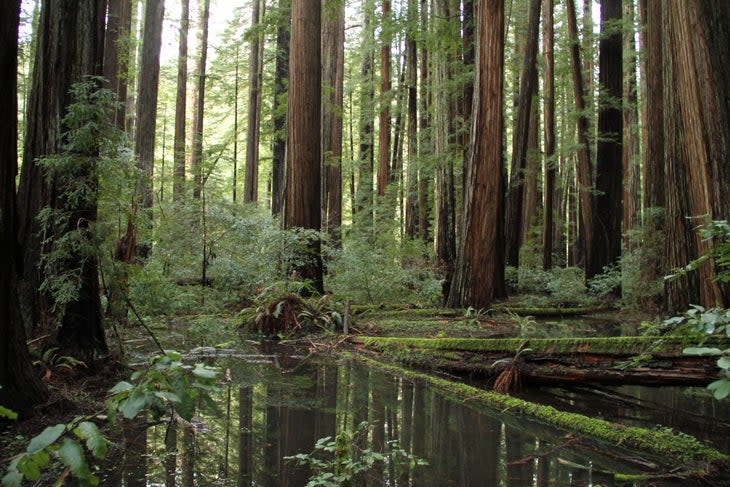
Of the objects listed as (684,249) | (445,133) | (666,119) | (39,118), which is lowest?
(684,249)

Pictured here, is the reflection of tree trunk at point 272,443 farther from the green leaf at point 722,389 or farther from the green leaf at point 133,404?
the green leaf at point 722,389

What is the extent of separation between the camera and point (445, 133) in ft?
46.4

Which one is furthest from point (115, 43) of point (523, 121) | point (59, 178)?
point (523, 121)

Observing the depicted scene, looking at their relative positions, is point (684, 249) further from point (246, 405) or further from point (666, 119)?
point (246, 405)

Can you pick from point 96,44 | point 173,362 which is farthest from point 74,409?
point 96,44

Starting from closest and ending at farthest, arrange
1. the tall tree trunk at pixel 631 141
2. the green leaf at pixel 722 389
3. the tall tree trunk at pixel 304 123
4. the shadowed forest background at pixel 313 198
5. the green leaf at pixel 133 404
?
the green leaf at pixel 133 404
the green leaf at pixel 722 389
the shadowed forest background at pixel 313 198
the tall tree trunk at pixel 304 123
the tall tree trunk at pixel 631 141

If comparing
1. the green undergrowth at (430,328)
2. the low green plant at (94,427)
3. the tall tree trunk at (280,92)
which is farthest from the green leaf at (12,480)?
the tall tree trunk at (280,92)

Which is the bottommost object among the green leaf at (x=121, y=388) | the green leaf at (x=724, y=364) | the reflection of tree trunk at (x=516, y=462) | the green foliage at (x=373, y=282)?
the reflection of tree trunk at (x=516, y=462)

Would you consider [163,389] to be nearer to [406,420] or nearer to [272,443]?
[272,443]

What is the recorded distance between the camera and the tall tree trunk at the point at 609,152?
44.8ft

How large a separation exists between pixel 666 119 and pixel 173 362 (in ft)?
27.6

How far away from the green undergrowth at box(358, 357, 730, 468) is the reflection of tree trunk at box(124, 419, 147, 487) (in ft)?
7.58

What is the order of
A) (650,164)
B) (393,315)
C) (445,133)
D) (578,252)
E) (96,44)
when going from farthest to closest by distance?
(578,252) < (445,133) < (650,164) < (393,315) < (96,44)

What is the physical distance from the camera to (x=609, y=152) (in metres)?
13.8
